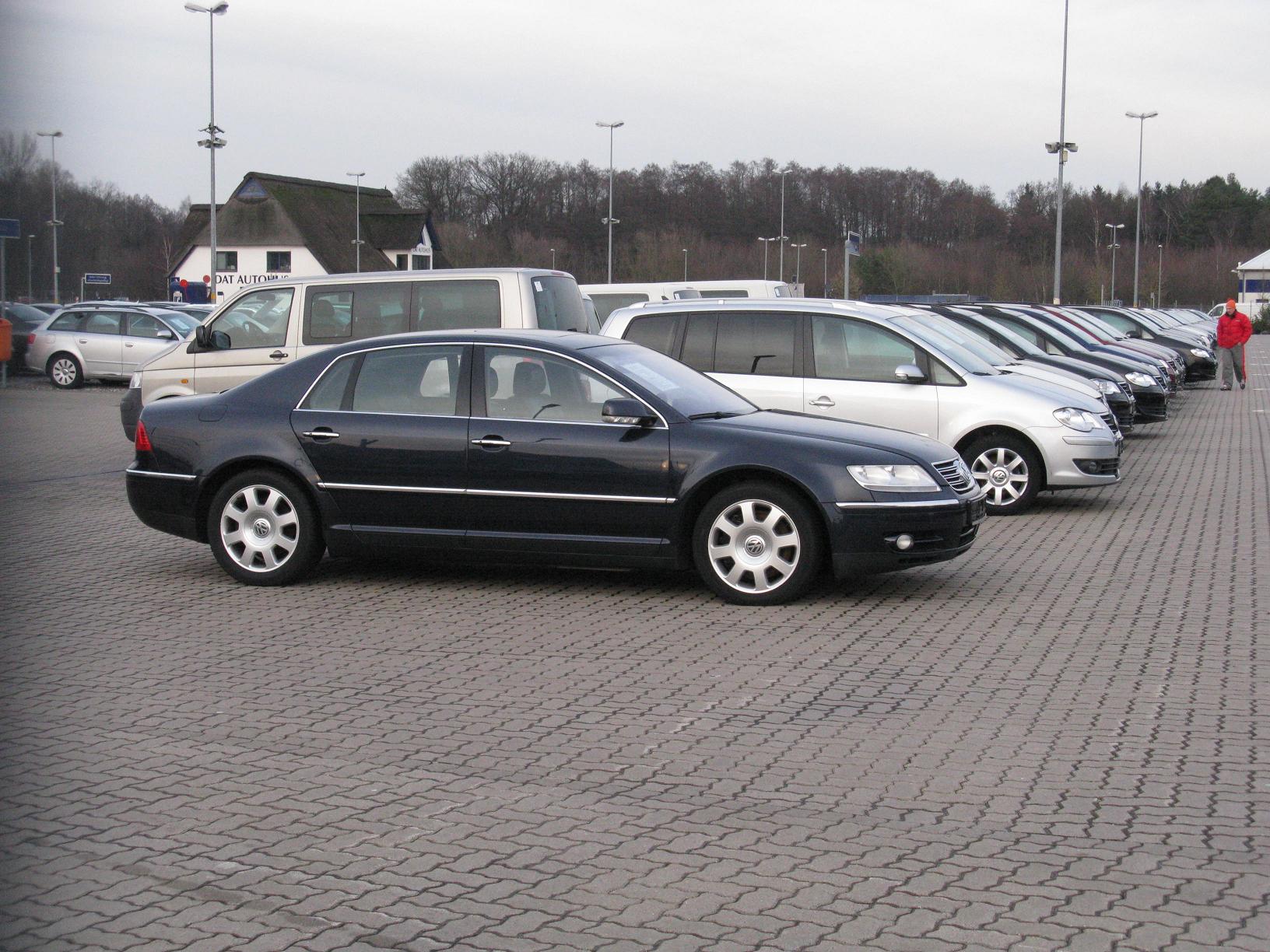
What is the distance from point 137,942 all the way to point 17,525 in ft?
5.64

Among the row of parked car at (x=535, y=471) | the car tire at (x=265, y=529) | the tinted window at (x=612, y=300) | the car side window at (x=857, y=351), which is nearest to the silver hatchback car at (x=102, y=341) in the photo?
the tinted window at (x=612, y=300)

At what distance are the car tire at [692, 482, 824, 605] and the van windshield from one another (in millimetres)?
5034

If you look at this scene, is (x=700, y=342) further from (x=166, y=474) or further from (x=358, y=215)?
(x=358, y=215)

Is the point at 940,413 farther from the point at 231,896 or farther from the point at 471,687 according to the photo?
the point at 231,896

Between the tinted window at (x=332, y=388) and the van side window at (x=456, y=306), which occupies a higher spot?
the van side window at (x=456, y=306)

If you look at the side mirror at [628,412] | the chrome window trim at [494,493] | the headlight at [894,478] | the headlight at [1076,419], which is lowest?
the chrome window trim at [494,493]

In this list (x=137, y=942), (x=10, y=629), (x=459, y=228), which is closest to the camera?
(x=10, y=629)

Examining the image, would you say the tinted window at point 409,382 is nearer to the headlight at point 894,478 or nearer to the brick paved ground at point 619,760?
the brick paved ground at point 619,760

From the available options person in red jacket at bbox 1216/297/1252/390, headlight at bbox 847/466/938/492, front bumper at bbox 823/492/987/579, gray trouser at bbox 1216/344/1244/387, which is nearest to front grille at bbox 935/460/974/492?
headlight at bbox 847/466/938/492

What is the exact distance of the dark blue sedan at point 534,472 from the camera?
26.2 feet

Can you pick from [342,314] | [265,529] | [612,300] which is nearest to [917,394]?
[342,314]

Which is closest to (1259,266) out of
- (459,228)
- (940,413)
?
(459,228)

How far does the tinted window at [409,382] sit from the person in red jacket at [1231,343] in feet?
71.5

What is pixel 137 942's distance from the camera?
364 cm
